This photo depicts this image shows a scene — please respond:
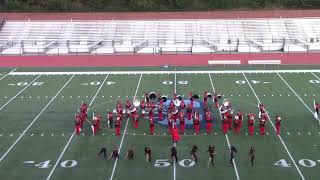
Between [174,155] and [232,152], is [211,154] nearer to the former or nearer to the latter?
[232,152]

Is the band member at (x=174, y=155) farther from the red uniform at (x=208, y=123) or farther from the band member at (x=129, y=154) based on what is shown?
the red uniform at (x=208, y=123)

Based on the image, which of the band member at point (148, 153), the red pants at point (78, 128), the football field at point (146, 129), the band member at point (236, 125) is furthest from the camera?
the red pants at point (78, 128)

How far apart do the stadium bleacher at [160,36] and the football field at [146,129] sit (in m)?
6.65

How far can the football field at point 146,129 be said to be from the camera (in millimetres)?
13562

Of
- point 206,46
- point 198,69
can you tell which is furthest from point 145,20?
point 198,69

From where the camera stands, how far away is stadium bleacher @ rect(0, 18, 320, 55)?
109 ft

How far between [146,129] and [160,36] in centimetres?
1958

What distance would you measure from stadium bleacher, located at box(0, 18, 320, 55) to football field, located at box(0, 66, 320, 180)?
6.65 m

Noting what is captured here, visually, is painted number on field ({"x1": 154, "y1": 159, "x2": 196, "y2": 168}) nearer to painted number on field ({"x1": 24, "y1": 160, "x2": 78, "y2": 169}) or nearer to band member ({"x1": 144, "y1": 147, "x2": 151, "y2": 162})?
band member ({"x1": 144, "y1": 147, "x2": 151, "y2": 162})

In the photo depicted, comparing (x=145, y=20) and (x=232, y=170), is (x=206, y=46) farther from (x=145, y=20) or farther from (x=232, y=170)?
(x=232, y=170)

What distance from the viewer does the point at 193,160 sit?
14211 millimetres

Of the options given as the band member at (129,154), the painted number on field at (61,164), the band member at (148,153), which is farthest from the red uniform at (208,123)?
the painted number on field at (61,164)

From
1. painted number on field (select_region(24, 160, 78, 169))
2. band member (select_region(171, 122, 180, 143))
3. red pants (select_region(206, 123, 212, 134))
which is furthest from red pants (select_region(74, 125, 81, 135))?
red pants (select_region(206, 123, 212, 134))

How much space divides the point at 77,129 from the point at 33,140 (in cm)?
147
